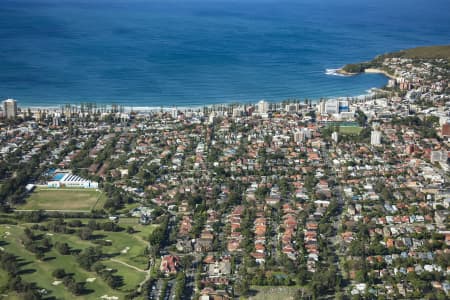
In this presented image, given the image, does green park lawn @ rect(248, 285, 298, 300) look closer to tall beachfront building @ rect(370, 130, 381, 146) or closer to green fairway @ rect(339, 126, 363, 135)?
tall beachfront building @ rect(370, 130, 381, 146)

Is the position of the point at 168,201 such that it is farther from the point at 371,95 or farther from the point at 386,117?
the point at 371,95

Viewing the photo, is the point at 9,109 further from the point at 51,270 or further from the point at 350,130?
the point at 350,130

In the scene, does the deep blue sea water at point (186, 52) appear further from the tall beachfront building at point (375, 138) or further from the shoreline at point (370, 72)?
the tall beachfront building at point (375, 138)

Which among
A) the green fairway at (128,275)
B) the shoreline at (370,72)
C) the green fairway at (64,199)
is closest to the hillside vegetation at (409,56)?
the shoreline at (370,72)

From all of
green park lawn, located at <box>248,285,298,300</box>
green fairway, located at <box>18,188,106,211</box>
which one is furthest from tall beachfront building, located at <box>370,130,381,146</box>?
green park lawn, located at <box>248,285,298,300</box>

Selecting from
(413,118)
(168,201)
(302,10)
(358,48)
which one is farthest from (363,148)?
(302,10)

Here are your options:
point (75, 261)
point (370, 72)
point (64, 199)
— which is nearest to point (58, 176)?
point (64, 199)
